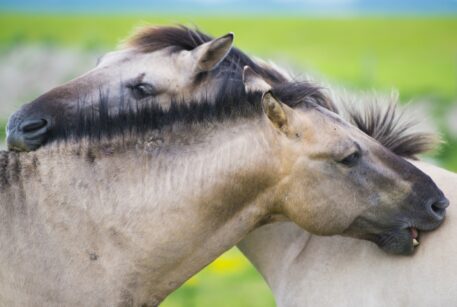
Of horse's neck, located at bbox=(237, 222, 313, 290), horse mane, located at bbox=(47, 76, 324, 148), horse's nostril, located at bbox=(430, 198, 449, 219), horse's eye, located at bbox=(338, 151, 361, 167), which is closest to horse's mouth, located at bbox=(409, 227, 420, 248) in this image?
horse's nostril, located at bbox=(430, 198, 449, 219)

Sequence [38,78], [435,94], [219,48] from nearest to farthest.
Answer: [219,48] < [38,78] < [435,94]

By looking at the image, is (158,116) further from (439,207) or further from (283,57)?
(283,57)

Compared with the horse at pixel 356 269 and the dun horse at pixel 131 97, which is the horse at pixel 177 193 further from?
the horse at pixel 356 269

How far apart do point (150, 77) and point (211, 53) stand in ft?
1.66

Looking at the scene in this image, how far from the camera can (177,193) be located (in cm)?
400

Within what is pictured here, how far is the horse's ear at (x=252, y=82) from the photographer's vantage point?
13.9 ft

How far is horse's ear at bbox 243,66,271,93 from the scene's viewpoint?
13.9 ft

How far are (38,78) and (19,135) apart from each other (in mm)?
11437

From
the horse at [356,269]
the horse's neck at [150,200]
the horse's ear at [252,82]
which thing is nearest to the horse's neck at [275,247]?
the horse at [356,269]

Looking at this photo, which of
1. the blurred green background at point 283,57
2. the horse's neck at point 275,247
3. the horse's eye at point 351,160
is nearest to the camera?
the horse's eye at point 351,160

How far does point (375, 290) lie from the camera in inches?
160

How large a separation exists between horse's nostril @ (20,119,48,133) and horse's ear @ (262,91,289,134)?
169 centimetres

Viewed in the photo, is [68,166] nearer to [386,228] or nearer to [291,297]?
[291,297]

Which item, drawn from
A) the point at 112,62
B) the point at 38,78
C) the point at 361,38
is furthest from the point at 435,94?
the point at 361,38
